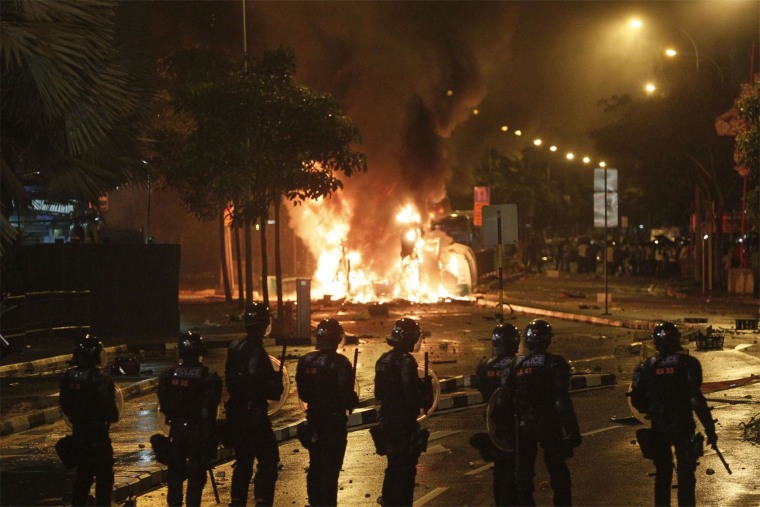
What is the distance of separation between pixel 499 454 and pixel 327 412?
1171 mm

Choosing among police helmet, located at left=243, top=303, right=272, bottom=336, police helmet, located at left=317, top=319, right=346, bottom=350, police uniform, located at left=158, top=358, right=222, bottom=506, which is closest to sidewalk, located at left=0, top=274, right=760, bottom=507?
police uniform, located at left=158, top=358, right=222, bottom=506

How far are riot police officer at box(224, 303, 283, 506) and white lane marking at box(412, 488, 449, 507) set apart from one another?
1122 millimetres

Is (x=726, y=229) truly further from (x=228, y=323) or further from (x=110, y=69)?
(x=110, y=69)

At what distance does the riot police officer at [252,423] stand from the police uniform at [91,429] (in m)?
0.83

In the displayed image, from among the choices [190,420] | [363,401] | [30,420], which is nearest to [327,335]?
[190,420]

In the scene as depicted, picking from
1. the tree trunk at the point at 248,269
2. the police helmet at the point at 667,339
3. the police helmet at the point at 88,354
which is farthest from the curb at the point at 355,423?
the tree trunk at the point at 248,269

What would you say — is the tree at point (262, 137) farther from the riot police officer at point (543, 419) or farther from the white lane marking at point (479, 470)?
the riot police officer at point (543, 419)

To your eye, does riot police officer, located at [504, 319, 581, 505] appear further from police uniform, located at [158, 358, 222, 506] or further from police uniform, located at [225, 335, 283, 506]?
police uniform, located at [158, 358, 222, 506]

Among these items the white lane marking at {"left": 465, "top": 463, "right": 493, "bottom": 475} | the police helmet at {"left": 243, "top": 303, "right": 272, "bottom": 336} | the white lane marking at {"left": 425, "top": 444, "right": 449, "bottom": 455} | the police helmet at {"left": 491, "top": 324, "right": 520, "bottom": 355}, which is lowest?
the white lane marking at {"left": 465, "top": 463, "right": 493, "bottom": 475}

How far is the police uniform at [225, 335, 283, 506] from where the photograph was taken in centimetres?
752

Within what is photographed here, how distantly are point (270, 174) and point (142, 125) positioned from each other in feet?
25.7

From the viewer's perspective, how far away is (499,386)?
24.2 ft

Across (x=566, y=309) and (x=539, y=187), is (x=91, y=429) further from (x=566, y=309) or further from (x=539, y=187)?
(x=539, y=187)

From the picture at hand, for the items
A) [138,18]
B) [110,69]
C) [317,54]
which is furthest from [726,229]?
[110,69]
